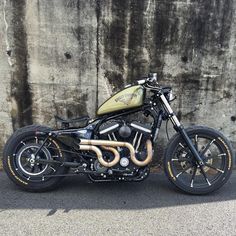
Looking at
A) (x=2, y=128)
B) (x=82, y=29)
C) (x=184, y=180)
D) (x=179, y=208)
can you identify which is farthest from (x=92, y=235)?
(x=82, y=29)

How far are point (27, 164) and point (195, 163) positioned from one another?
198 centimetres

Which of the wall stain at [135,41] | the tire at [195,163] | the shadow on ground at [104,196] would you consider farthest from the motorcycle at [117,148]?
the wall stain at [135,41]

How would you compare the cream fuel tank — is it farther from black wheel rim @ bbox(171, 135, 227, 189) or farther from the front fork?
black wheel rim @ bbox(171, 135, 227, 189)

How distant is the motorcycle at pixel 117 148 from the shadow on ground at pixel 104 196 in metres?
0.12

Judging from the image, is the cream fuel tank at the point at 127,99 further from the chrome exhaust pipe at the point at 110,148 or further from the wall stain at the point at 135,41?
the wall stain at the point at 135,41

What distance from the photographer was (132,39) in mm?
4469

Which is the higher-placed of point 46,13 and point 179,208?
point 46,13

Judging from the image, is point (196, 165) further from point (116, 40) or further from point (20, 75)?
point (20, 75)

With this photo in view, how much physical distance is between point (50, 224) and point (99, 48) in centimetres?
229

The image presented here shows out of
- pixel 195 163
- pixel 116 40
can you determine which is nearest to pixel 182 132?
pixel 195 163

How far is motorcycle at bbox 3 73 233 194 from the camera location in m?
3.95

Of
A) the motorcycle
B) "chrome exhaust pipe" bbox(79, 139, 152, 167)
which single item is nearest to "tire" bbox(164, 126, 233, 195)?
the motorcycle

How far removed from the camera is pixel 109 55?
4.51 m

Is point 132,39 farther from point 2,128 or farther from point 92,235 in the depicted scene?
point 92,235
